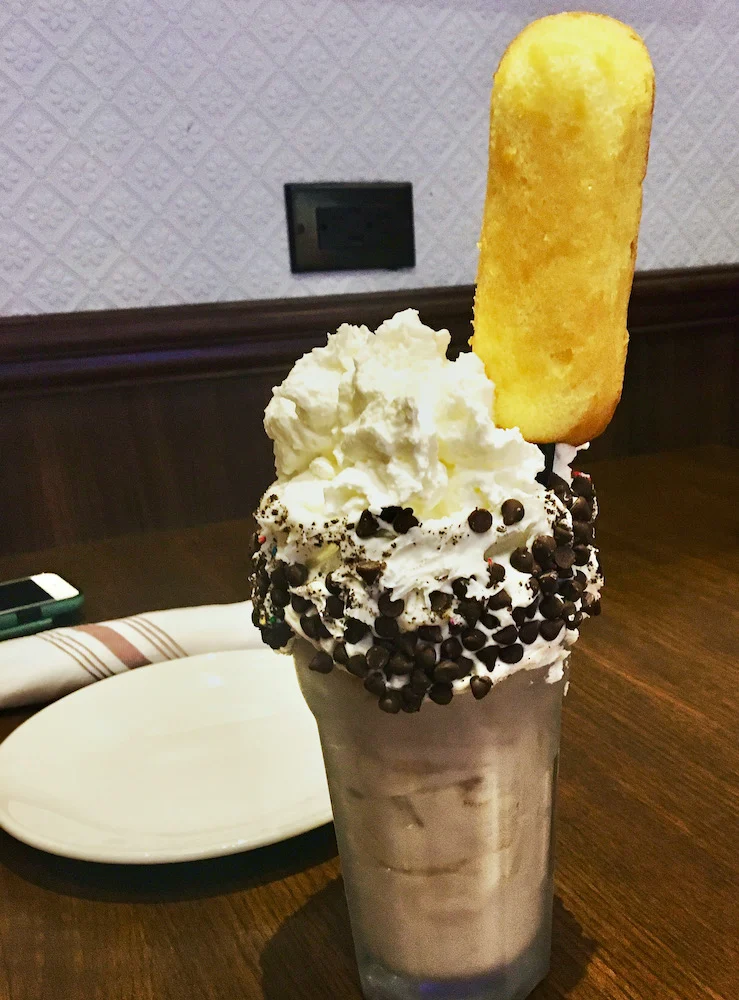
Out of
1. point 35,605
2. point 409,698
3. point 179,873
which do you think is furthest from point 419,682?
point 35,605

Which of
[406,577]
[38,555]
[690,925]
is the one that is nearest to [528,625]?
[406,577]

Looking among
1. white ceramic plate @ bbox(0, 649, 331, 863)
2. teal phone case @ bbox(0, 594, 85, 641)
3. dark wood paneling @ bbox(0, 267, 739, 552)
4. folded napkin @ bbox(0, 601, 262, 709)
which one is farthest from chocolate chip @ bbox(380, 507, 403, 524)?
dark wood paneling @ bbox(0, 267, 739, 552)

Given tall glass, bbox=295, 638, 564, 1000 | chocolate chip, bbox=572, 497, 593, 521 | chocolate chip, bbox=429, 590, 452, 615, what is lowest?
tall glass, bbox=295, 638, 564, 1000

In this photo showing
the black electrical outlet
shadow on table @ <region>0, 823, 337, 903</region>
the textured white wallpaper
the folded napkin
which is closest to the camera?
shadow on table @ <region>0, 823, 337, 903</region>

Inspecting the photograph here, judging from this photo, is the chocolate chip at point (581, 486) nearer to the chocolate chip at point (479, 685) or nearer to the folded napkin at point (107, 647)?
the chocolate chip at point (479, 685)

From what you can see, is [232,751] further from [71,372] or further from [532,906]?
[71,372]

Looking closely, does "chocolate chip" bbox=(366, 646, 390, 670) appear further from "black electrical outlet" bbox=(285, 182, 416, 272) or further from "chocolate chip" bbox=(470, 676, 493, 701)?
"black electrical outlet" bbox=(285, 182, 416, 272)

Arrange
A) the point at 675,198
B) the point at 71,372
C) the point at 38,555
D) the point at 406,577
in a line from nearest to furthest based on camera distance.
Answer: the point at 406,577 < the point at 38,555 < the point at 71,372 < the point at 675,198
